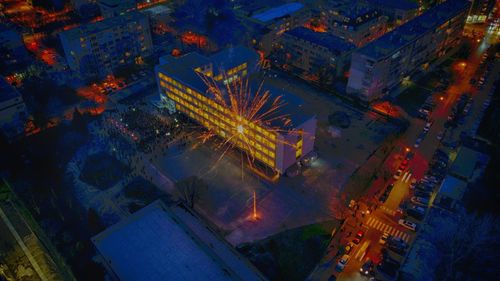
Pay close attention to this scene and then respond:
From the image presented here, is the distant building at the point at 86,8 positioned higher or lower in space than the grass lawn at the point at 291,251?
higher

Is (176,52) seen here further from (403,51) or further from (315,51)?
(403,51)

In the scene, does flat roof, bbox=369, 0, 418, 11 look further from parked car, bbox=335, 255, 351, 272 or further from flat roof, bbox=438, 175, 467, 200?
parked car, bbox=335, 255, 351, 272

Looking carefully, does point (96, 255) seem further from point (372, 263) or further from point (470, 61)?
point (470, 61)

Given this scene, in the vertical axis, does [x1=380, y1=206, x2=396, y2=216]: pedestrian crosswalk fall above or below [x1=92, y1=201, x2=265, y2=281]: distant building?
below

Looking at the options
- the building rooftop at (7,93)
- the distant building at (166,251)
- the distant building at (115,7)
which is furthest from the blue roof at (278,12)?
the distant building at (166,251)

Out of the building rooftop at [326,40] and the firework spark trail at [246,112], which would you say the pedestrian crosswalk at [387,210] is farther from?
the building rooftop at [326,40]

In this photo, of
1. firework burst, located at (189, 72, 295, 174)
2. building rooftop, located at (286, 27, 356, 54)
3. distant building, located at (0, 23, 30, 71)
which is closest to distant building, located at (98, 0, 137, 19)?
Answer: distant building, located at (0, 23, 30, 71)
